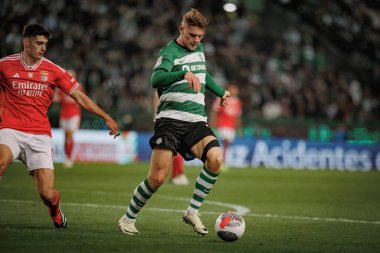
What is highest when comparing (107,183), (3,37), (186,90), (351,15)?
(351,15)

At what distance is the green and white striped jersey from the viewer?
8195 mm

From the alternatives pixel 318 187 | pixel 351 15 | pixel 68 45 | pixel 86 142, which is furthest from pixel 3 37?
pixel 351 15

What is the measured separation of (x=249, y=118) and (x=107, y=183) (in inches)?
415

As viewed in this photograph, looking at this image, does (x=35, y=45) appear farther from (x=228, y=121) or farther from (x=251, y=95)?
(x=251, y=95)

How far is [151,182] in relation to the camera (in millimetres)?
8148

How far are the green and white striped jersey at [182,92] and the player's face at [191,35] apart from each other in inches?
3.5

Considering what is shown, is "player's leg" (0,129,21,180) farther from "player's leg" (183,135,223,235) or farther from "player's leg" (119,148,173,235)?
"player's leg" (183,135,223,235)

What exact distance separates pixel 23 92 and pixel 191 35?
1.95 meters

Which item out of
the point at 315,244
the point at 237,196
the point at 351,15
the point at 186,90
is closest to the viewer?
the point at 315,244

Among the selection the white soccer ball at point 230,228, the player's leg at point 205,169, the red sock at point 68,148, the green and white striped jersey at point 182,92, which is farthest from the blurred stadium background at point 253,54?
the white soccer ball at point 230,228

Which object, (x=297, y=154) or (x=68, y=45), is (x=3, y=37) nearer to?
(x=68, y=45)

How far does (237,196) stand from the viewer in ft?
45.7

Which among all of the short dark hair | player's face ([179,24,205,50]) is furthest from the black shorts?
the short dark hair

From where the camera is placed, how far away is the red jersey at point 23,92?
8.27 m
